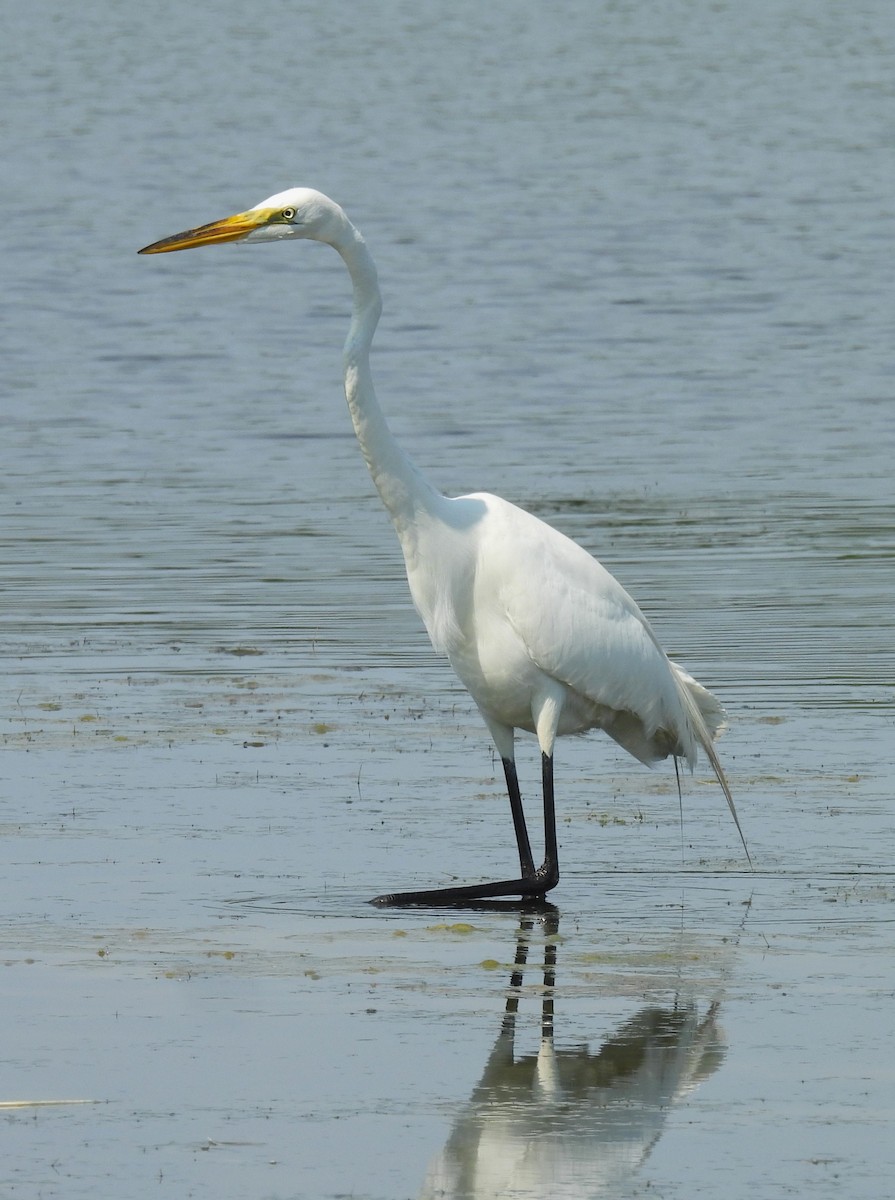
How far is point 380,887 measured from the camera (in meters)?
8.08

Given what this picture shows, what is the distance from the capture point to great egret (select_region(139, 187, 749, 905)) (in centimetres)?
832

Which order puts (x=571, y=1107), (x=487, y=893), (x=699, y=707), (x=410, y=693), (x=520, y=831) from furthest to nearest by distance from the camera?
(x=410, y=693)
(x=699, y=707)
(x=520, y=831)
(x=487, y=893)
(x=571, y=1107)

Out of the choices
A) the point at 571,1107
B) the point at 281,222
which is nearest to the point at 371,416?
the point at 281,222

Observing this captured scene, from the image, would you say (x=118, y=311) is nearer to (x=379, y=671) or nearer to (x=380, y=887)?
(x=379, y=671)

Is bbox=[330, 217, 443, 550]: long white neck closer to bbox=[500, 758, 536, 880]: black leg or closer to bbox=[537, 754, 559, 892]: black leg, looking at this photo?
bbox=[500, 758, 536, 880]: black leg

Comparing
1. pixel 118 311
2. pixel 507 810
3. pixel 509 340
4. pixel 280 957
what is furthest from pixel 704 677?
pixel 118 311

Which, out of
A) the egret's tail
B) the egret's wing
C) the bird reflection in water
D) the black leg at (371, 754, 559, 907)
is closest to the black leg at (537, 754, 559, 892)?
the black leg at (371, 754, 559, 907)

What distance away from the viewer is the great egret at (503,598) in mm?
8320

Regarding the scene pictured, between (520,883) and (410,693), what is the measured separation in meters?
2.93

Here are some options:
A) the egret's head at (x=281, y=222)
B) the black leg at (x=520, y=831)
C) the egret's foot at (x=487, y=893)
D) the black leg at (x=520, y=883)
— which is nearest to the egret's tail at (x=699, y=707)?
the black leg at (x=520, y=883)

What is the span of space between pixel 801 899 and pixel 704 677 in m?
3.40

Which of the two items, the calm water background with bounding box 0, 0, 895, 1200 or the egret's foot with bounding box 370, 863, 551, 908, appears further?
the egret's foot with bounding box 370, 863, 551, 908

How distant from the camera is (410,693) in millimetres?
10945

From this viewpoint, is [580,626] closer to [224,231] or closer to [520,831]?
[520,831]
